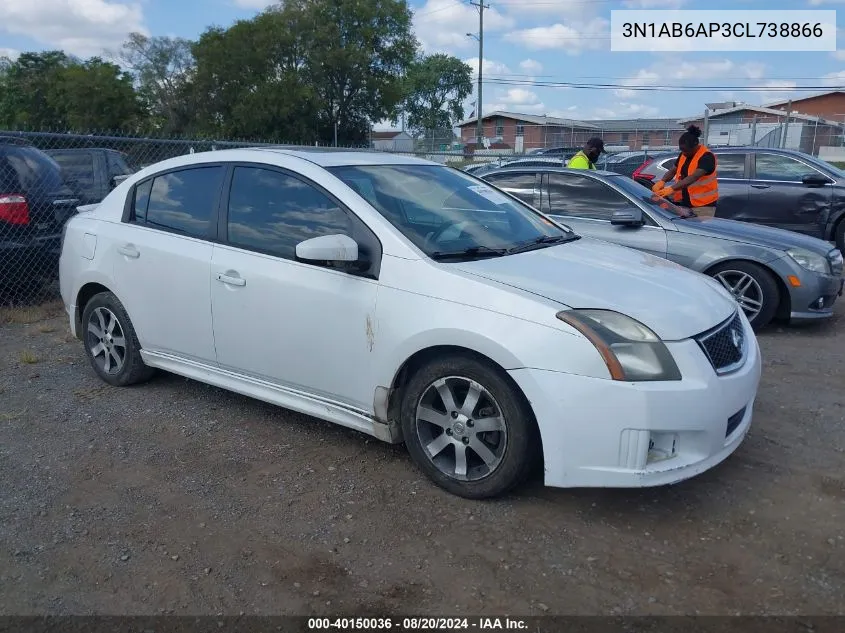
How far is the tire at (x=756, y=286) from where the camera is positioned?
21.1 ft

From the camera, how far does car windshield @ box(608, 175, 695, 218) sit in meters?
6.88

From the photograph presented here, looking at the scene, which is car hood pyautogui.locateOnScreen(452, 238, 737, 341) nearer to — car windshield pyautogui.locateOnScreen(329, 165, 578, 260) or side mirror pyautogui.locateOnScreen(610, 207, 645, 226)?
car windshield pyautogui.locateOnScreen(329, 165, 578, 260)

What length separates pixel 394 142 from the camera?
1328 inches

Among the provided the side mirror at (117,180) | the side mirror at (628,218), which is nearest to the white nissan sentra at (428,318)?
the side mirror at (628,218)

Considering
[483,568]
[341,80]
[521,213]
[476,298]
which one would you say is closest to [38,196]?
[521,213]

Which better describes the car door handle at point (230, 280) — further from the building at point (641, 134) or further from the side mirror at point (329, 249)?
the building at point (641, 134)

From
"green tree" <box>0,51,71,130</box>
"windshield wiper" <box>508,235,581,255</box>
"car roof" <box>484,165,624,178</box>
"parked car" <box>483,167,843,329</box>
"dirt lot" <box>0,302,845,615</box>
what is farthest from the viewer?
"green tree" <box>0,51,71,130</box>

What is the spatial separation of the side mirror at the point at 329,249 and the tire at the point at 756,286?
405 centimetres

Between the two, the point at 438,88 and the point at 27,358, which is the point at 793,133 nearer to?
the point at 27,358

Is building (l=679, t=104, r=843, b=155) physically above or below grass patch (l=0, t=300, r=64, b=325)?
above

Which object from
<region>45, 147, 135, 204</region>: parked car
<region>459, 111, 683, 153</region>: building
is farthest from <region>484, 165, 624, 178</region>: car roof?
<region>459, 111, 683, 153</region>: building

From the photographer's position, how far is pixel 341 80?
169 feet

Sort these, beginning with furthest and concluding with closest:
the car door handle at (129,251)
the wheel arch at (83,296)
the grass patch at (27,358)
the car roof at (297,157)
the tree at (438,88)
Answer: the tree at (438,88)
the grass patch at (27,358)
the wheel arch at (83,296)
the car door handle at (129,251)
the car roof at (297,157)

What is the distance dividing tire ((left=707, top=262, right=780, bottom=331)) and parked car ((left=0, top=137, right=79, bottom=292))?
6.30 meters
